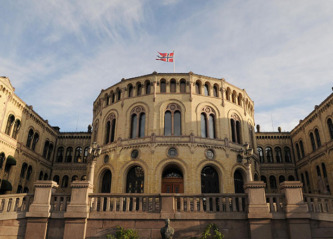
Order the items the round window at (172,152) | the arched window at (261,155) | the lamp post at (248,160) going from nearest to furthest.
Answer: the lamp post at (248,160) → the round window at (172,152) → the arched window at (261,155)

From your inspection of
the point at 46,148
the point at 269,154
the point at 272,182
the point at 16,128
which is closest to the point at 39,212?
the point at 16,128

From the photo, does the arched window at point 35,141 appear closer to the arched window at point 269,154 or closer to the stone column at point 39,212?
the stone column at point 39,212

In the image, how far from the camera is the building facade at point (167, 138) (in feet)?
86.1

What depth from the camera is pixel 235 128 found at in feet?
98.1

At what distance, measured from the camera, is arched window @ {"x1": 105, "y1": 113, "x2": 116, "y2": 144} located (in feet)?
98.3

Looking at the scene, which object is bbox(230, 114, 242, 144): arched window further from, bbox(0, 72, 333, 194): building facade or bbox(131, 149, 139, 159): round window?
bbox(131, 149, 139, 159): round window

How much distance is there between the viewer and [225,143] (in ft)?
90.8

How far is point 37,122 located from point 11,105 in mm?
5621

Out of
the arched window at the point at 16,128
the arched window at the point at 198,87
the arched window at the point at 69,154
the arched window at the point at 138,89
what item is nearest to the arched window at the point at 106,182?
the arched window at the point at 138,89

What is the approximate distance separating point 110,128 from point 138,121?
377 centimetres

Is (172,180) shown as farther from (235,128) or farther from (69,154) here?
(69,154)

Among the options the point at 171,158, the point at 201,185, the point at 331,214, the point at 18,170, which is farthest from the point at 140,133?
the point at 331,214

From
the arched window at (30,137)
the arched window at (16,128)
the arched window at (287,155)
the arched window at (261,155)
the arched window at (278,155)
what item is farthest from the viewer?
the arched window at (278,155)

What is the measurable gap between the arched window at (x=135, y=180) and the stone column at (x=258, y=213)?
1421 cm
